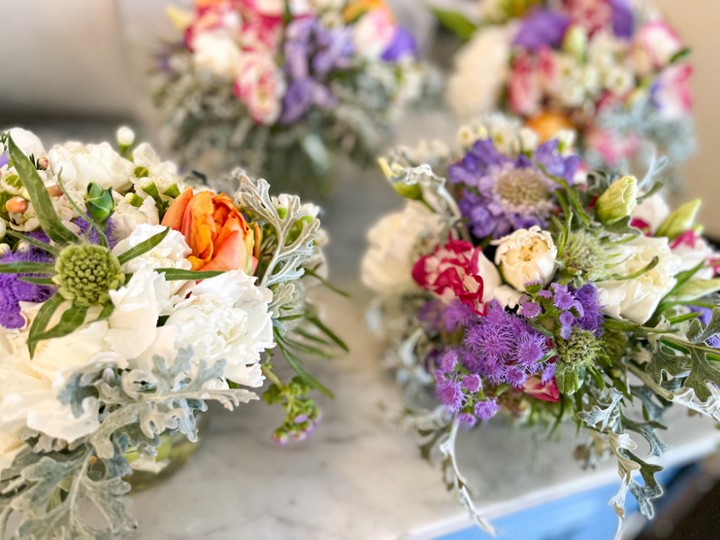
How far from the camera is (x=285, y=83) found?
95cm

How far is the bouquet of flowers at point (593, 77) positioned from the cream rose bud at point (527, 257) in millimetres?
589

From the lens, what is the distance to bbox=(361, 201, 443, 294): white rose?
75cm

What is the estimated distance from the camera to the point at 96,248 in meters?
0.47

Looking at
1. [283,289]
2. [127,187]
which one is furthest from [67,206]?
[283,289]

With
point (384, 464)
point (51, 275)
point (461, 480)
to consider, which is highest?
point (51, 275)

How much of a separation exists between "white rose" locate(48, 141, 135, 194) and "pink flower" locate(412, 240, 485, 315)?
34 cm

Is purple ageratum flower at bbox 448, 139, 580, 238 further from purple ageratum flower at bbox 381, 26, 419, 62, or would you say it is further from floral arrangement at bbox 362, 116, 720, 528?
purple ageratum flower at bbox 381, 26, 419, 62

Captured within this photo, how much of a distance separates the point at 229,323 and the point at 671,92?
1.00 metres

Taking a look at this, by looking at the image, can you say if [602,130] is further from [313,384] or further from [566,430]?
[313,384]

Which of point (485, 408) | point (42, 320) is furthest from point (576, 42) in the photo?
point (42, 320)

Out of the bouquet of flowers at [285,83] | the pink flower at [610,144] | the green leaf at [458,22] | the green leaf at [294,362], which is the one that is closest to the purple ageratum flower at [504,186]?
the green leaf at [294,362]

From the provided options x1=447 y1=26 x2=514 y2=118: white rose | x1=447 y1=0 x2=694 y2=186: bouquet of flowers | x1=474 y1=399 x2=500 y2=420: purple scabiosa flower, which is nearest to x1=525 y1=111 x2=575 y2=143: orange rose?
x1=447 y1=0 x2=694 y2=186: bouquet of flowers

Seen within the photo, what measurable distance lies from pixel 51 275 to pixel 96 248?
0.05 m

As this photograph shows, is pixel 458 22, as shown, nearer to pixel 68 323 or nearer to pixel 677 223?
pixel 677 223
